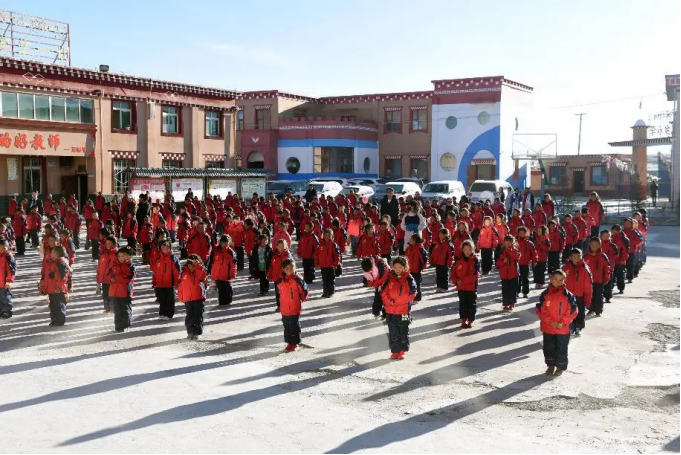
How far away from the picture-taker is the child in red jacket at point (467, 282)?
1151cm

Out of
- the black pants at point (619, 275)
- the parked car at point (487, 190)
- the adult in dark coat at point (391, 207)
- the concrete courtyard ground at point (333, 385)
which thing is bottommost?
the concrete courtyard ground at point (333, 385)

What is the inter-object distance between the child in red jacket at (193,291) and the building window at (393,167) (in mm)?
39727

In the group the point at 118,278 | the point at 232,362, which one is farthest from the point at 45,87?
the point at 232,362

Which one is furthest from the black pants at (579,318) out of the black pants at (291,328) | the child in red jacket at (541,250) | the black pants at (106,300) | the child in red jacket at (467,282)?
the black pants at (106,300)

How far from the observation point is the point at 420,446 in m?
6.71

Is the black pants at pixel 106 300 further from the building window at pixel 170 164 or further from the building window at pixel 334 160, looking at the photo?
the building window at pixel 334 160

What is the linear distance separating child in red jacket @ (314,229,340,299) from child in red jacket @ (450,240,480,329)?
2985mm

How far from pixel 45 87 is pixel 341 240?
1853 centimetres

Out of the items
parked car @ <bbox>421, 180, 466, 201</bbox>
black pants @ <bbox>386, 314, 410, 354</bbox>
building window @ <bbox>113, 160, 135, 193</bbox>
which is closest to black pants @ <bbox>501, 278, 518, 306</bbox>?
black pants @ <bbox>386, 314, 410, 354</bbox>

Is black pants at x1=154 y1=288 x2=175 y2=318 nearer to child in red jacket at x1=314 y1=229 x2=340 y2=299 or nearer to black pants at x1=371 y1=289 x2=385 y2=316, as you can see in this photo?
child in red jacket at x1=314 y1=229 x2=340 y2=299

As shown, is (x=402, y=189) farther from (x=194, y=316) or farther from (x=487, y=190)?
(x=194, y=316)

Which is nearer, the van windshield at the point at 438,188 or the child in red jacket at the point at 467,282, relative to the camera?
the child in red jacket at the point at 467,282

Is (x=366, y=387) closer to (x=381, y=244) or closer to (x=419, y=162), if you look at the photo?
(x=381, y=244)

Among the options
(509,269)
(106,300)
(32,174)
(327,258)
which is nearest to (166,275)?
(106,300)
